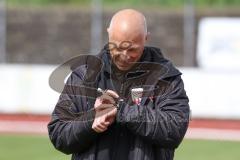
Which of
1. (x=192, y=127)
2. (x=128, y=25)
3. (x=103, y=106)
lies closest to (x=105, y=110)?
(x=103, y=106)

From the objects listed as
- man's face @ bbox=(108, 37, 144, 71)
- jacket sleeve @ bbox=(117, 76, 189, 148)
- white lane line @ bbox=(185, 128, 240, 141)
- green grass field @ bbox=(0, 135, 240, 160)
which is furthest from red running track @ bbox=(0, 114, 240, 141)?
man's face @ bbox=(108, 37, 144, 71)

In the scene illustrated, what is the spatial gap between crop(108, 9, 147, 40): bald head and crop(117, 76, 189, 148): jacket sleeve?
34 centimetres

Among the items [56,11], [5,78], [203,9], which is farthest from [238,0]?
[5,78]

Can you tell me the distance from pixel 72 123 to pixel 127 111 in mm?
306

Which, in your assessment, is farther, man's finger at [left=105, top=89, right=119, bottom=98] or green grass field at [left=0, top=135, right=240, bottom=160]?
green grass field at [left=0, top=135, right=240, bottom=160]

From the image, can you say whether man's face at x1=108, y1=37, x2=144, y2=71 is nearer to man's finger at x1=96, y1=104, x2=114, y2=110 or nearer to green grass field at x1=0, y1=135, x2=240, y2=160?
man's finger at x1=96, y1=104, x2=114, y2=110

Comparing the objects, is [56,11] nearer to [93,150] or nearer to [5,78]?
[5,78]

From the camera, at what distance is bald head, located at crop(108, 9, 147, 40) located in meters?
3.64

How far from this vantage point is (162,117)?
375 cm

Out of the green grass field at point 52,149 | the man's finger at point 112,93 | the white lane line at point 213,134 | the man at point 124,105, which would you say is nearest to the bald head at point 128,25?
the man at point 124,105

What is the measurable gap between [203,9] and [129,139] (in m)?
19.9

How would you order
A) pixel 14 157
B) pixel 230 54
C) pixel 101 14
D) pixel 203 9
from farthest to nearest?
pixel 203 9 < pixel 101 14 < pixel 230 54 < pixel 14 157

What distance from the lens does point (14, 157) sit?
37.9 ft

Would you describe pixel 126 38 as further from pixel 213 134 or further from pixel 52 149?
pixel 213 134
